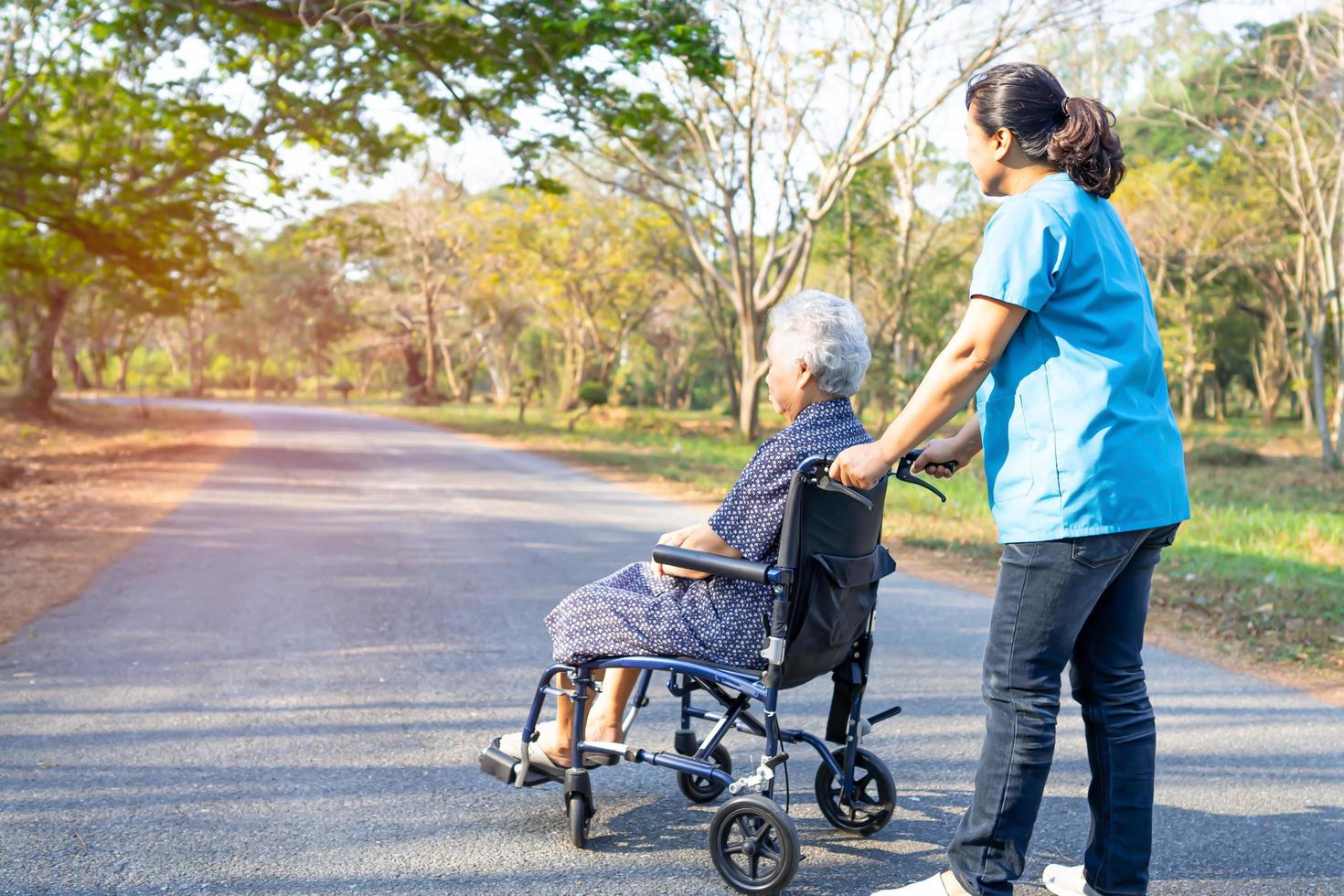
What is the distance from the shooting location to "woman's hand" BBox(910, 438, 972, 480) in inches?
122

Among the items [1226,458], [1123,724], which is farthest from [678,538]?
[1226,458]

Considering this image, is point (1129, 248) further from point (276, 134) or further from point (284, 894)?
point (276, 134)

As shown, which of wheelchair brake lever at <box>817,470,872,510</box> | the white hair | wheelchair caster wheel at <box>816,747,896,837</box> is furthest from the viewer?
wheelchair caster wheel at <box>816,747,896,837</box>

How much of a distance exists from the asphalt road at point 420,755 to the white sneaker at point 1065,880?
0.41 feet

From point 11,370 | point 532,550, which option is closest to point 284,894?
point 532,550

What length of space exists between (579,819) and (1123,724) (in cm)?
149

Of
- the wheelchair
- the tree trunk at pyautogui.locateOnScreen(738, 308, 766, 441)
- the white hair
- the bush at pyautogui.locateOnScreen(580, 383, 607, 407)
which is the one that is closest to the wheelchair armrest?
the wheelchair

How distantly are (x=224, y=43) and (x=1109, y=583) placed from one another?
608 inches

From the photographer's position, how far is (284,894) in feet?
9.61

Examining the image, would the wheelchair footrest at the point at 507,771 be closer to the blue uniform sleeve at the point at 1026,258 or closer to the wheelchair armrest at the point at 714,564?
the wheelchair armrest at the point at 714,564

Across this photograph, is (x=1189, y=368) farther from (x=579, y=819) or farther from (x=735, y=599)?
(x=579, y=819)

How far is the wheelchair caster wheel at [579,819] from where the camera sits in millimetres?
3291

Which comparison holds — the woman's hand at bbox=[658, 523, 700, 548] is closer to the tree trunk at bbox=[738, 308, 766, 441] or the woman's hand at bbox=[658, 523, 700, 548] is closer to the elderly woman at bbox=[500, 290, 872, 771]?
the elderly woman at bbox=[500, 290, 872, 771]

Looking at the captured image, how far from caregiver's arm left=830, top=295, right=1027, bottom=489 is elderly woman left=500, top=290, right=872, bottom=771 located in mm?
483
